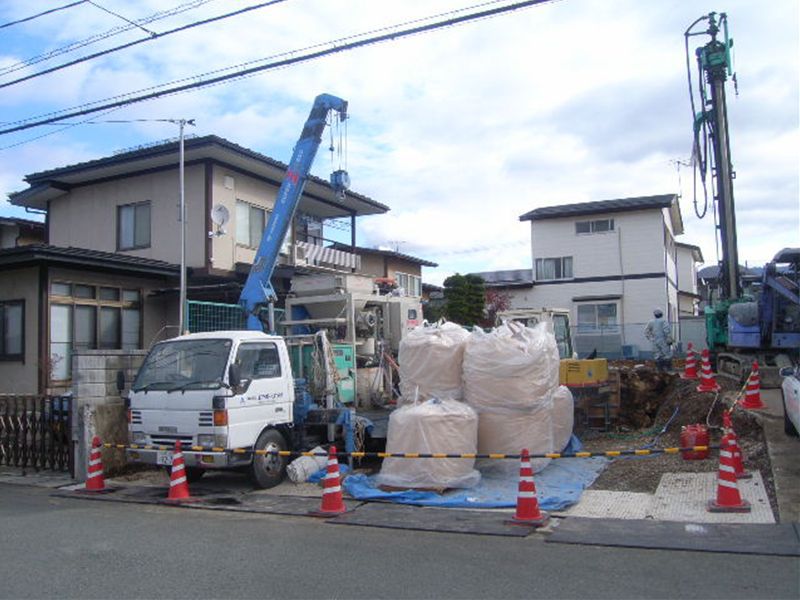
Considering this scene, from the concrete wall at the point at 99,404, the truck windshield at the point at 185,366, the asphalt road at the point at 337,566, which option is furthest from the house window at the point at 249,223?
the asphalt road at the point at 337,566

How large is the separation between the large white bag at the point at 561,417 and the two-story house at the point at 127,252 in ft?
35.5

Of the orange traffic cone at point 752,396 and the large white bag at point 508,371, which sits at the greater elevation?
the large white bag at point 508,371

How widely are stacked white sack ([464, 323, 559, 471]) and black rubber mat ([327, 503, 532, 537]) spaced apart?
1.72 metres

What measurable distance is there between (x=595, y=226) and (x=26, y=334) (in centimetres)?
2749

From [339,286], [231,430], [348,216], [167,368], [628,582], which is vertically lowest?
[628,582]

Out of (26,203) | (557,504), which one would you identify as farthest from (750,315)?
(26,203)

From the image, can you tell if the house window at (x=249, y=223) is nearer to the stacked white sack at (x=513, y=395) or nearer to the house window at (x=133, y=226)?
the house window at (x=133, y=226)

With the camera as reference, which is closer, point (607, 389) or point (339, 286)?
point (607, 389)

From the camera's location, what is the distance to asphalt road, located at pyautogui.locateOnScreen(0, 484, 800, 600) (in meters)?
5.36

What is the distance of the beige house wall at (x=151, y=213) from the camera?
19062 mm

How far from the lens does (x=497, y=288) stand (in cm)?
3778

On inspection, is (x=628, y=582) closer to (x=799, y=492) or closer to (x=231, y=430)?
(x=799, y=492)

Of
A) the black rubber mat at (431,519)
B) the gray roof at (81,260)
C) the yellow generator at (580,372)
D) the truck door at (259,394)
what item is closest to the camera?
the black rubber mat at (431,519)

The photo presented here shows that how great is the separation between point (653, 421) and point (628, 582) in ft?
30.6
